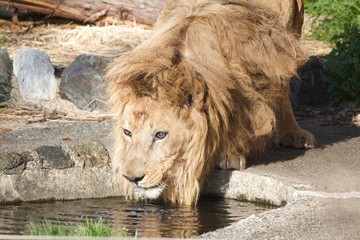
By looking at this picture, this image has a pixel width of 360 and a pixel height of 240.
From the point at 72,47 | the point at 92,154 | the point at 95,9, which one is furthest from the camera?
the point at 95,9

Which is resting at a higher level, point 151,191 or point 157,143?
point 157,143

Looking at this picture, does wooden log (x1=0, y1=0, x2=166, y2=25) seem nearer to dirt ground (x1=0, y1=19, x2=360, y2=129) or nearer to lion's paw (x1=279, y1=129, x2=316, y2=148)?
dirt ground (x1=0, y1=19, x2=360, y2=129)

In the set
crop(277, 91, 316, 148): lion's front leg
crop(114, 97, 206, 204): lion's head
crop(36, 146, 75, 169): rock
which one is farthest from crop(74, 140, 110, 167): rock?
crop(277, 91, 316, 148): lion's front leg

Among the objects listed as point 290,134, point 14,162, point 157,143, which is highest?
point 290,134

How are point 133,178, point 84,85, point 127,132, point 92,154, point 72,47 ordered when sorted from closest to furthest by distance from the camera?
point 133,178, point 127,132, point 92,154, point 84,85, point 72,47

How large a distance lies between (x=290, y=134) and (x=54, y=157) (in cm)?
171

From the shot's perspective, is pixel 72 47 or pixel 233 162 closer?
pixel 233 162

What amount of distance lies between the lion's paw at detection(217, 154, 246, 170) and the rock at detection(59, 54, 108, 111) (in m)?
2.26

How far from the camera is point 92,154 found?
6469mm

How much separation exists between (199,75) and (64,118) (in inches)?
97.5

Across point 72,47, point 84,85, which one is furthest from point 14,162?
point 72,47

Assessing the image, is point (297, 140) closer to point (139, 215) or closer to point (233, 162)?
point (233, 162)

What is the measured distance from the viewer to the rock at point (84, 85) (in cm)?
832

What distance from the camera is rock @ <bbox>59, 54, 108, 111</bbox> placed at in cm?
832
